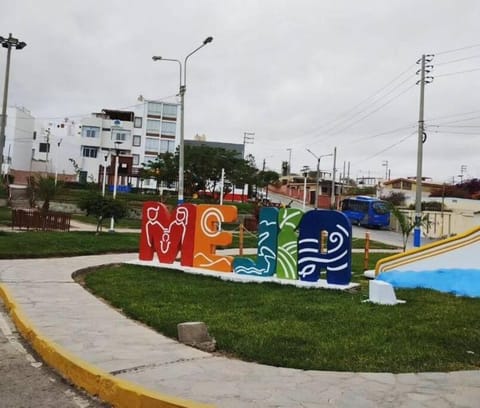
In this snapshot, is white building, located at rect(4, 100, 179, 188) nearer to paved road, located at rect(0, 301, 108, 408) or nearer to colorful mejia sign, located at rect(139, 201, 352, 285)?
colorful mejia sign, located at rect(139, 201, 352, 285)

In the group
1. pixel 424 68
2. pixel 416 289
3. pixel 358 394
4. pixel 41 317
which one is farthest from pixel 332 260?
pixel 424 68

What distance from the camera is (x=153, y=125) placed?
93312 millimetres

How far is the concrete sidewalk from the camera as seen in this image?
5.27 meters

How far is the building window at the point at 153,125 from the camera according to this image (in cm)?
9325

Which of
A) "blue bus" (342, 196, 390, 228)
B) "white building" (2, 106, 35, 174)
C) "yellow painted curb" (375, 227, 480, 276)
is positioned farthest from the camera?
"white building" (2, 106, 35, 174)

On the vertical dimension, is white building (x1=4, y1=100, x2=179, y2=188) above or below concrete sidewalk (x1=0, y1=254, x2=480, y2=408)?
above

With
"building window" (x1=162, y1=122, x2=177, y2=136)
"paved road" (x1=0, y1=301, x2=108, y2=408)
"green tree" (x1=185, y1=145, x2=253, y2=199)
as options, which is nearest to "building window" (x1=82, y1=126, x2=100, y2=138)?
"building window" (x1=162, y1=122, x2=177, y2=136)

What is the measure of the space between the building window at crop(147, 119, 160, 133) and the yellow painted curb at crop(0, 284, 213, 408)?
87.4 meters

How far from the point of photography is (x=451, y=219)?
51.1 meters

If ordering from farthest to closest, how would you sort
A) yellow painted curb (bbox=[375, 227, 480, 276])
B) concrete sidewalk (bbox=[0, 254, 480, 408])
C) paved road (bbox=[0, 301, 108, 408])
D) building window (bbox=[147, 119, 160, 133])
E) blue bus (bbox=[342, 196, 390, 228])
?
building window (bbox=[147, 119, 160, 133]) → blue bus (bbox=[342, 196, 390, 228]) → yellow painted curb (bbox=[375, 227, 480, 276]) → paved road (bbox=[0, 301, 108, 408]) → concrete sidewalk (bbox=[0, 254, 480, 408])

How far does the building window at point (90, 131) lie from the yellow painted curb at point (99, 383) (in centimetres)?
8728

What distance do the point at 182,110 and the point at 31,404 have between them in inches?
1028

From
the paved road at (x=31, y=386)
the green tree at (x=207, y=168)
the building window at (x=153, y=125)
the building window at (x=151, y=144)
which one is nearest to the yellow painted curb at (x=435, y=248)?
the paved road at (x=31, y=386)

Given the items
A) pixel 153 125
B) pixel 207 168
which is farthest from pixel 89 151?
pixel 207 168
